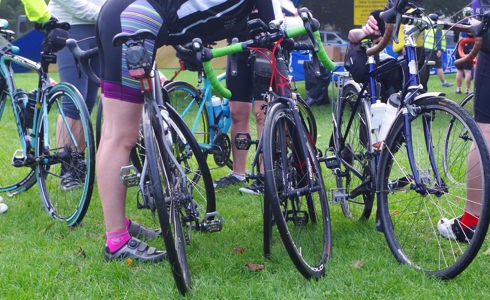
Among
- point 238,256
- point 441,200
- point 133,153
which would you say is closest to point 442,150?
point 441,200

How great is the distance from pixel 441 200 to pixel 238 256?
41.4 inches

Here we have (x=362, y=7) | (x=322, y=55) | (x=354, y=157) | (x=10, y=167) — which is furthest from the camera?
(x=362, y=7)

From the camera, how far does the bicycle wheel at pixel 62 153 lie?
3834 mm

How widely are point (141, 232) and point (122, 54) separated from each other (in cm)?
111

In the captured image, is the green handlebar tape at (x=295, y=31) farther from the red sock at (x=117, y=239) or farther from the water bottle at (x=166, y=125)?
the red sock at (x=117, y=239)

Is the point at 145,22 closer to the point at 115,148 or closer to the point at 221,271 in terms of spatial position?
the point at 115,148

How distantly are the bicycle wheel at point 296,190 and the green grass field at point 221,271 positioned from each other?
0.12m

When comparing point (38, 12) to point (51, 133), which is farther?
point (51, 133)

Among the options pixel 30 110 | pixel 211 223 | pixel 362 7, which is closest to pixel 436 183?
pixel 211 223

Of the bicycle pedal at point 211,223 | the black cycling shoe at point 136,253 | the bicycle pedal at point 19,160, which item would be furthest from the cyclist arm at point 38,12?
the bicycle pedal at point 211,223

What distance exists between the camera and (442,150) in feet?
10.0

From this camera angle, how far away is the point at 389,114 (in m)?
3.27

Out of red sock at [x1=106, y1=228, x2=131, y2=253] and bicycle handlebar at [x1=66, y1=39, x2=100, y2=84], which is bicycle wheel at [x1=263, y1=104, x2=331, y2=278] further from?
bicycle handlebar at [x1=66, y1=39, x2=100, y2=84]

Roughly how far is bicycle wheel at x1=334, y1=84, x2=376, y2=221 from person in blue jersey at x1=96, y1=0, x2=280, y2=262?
92cm
